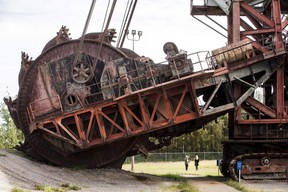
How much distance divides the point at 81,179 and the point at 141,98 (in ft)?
14.4

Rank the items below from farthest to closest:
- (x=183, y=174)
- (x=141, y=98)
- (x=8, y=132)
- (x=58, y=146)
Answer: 1. (x=8, y=132)
2. (x=183, y=174)
3. (x=58, y=146)
4. (x=141, y=98)

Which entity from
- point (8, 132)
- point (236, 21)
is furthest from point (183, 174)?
point (8, 132)

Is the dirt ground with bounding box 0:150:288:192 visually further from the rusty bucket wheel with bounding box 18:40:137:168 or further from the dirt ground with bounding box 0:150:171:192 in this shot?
the rusty bucket wheel with bounding box 18:40:137:168

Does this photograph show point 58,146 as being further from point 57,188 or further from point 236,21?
point 236,21

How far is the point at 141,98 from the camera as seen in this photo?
66.1ft

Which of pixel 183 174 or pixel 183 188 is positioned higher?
pixel 183 188

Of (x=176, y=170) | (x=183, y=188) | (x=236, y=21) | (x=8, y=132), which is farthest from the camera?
(x=8, y=132)

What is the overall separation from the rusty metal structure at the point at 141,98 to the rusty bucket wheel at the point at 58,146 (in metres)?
0.05

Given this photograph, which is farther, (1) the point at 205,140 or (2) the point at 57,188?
(1) the point at 205,140

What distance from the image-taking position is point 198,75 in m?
20.1

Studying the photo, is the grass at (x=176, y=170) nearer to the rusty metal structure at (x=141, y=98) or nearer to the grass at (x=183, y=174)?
the grass at (x=183, y=174)

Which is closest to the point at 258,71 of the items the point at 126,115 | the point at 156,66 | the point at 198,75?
the point at 198,75

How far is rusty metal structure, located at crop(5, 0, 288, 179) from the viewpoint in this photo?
20.4 metres

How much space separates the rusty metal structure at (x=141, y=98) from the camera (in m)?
20.4
